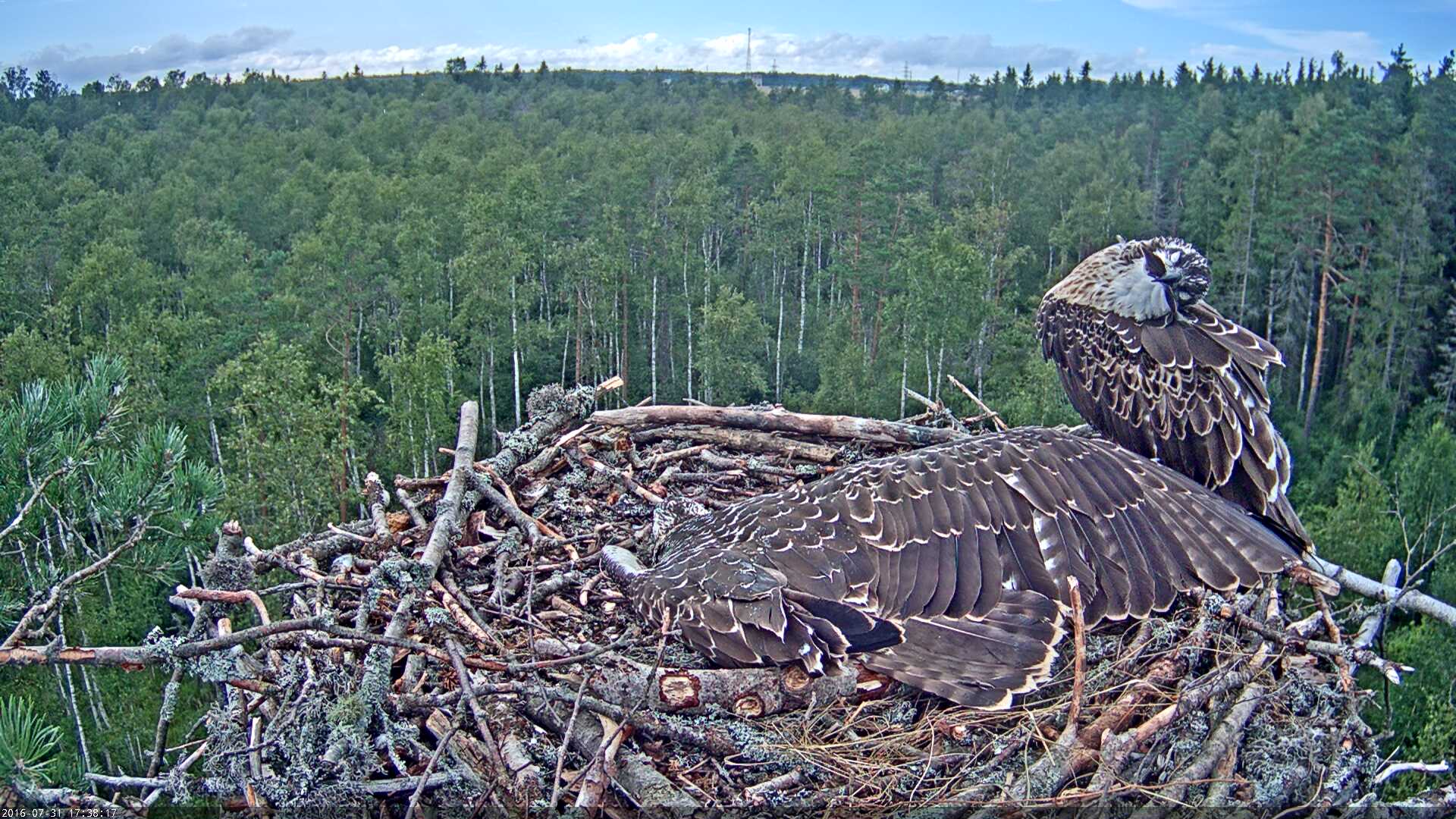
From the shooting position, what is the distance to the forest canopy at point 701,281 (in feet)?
89.6

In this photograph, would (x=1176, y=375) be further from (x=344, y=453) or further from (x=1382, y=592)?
(x=344, y=453)

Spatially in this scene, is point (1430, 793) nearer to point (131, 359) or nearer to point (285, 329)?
point (131, 359)

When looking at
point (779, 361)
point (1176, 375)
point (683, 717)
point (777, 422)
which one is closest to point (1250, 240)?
point (779, 361)

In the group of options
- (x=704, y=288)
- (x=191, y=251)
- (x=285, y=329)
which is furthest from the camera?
(x=704, y=288)

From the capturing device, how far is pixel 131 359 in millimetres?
30344

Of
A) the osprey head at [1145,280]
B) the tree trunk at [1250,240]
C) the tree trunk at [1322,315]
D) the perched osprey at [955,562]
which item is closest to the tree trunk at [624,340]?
the tree trunk at [1250,240]

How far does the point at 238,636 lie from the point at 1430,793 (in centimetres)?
455

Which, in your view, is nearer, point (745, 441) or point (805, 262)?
point (745, 441)

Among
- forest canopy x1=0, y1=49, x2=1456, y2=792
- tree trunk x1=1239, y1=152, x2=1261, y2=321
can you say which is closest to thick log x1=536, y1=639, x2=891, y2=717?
forest canopy x1=0, y1=49, x2=1456, y2=792

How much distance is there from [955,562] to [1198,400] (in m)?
1.72

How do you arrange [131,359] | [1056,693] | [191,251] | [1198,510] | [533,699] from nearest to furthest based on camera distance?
Answer: [533,699]
[1056,693]
[1198,510]
[131,359]
[191,251]

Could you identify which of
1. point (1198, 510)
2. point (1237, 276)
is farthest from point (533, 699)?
point (1237, 276)

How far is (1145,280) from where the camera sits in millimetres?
5922

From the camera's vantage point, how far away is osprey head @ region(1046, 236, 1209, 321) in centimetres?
584
